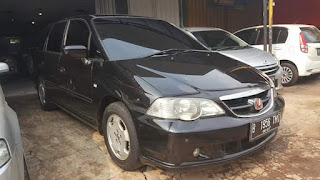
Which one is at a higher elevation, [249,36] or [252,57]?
[249,36]

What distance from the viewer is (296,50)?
7156mm

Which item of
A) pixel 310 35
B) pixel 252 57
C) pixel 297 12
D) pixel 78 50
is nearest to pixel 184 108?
pixel 78 50

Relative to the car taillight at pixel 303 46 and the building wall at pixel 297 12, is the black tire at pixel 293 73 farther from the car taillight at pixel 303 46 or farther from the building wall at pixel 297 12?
the building wall at pixel 297 12

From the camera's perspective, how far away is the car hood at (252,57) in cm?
564

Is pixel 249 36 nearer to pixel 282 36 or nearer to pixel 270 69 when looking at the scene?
pixel 282 36

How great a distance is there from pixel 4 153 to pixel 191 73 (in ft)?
5.59

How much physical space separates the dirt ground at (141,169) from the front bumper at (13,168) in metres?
0.94

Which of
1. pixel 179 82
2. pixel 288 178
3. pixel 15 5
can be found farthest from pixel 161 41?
pixel 15 5

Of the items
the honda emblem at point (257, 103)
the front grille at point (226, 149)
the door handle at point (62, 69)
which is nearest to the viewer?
the front grille at point (226, 149)

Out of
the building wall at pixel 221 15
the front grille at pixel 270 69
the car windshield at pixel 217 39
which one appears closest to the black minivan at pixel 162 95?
the front grille at pixel 270 69

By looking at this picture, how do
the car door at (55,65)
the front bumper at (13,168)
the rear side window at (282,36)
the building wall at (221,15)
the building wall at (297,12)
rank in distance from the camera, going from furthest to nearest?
the building wall at (297,12), the building wall at (221,15), the rear side window at (282,36), the car door at (55,65), the front bumper at (13,168)

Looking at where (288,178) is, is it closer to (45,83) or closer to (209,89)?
(209,89)

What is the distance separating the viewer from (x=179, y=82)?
2836 millimetres

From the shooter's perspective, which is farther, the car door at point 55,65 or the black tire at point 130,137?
the car door at point 55,65
